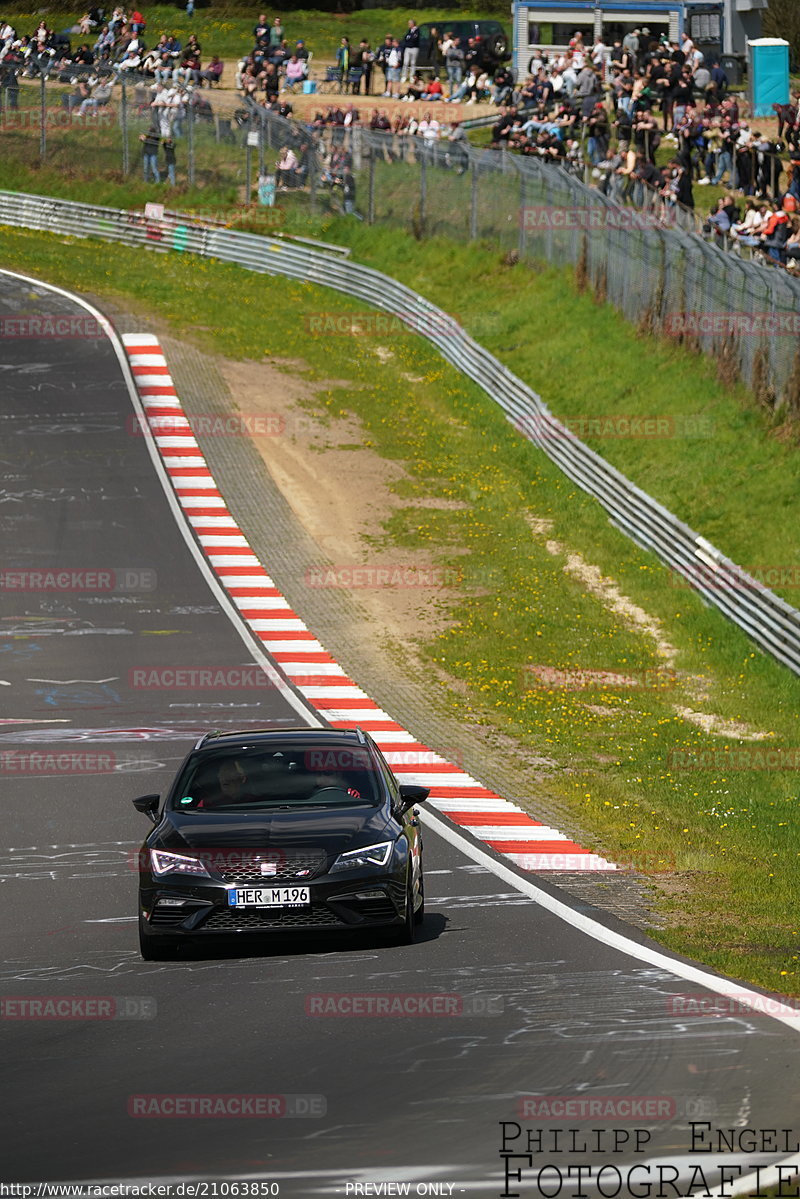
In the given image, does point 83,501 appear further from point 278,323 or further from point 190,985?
point 190,985

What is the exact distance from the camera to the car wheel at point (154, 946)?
12055 mm

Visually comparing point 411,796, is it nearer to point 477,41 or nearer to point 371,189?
point 371,189

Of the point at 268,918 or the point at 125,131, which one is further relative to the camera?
the point at 125,131

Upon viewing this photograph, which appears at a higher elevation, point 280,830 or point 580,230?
point 580,230

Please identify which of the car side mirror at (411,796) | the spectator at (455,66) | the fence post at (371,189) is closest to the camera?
the car side mirror at (411,796)

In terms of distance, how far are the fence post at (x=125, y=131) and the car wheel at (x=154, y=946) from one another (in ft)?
155

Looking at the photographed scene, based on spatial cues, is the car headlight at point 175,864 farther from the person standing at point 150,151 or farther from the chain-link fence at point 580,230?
the person standing at point 150,151

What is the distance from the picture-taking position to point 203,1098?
8852 millimetres

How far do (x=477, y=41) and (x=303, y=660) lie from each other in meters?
39.1

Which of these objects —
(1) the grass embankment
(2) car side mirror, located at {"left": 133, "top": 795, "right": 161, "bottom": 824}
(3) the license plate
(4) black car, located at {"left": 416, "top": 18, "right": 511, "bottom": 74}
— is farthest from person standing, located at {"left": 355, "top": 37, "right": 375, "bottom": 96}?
(3) the license plate

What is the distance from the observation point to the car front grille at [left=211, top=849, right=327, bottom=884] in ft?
39.0

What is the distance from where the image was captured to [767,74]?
55.2m

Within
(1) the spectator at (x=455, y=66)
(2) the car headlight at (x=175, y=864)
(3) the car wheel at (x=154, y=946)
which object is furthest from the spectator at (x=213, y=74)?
(3) the car wheel at (x=154, y=946)

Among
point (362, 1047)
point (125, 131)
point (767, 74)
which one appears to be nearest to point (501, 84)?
point (767, 74)
